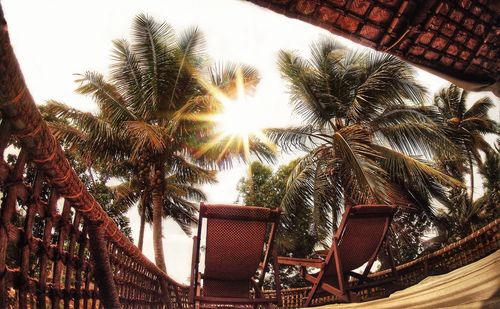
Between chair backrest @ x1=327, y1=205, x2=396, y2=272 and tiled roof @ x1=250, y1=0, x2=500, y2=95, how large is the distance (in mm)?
1730

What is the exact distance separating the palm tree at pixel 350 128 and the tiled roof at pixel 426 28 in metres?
4.20

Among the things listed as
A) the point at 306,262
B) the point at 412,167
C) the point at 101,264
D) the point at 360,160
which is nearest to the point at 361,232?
the point at 306,262

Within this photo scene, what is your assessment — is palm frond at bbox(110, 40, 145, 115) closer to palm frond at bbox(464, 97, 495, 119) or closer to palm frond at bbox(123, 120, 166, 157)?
palm frond at bbox(123, 120, 166, 157)

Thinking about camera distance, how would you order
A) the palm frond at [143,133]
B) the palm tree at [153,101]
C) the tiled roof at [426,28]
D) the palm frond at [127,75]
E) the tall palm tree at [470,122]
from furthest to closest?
the tall palm tree at [470,122] < the palm frond at [127,75] < the palm tree at [153,101] < the palm frond at [143,133] < the tiled roof at [426,28]

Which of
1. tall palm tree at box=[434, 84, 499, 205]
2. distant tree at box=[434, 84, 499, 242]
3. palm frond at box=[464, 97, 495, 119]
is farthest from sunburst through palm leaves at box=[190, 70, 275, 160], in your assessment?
palm frond at box=[464, 97, 495, 119]

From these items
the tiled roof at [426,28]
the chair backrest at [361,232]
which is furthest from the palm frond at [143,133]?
the tiled roof at [426,28]

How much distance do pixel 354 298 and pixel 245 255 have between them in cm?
142

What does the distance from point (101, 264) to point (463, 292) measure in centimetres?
199

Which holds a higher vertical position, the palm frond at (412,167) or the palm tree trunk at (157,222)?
the palm frond at (412,167)

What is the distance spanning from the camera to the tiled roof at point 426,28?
212 centimetres

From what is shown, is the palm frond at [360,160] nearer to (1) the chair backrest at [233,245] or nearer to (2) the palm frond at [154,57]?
(1) the chair backrest at [233,245]

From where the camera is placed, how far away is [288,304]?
6965 mm

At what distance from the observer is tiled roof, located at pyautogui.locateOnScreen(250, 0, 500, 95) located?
6.97 feet

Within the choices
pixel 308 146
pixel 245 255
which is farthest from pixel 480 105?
pixel 245 255
